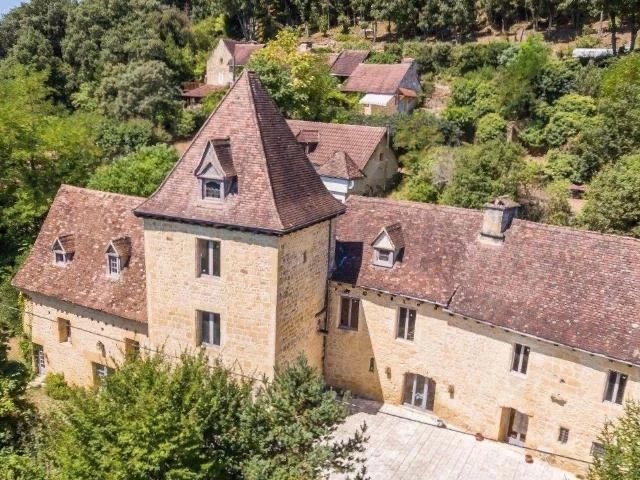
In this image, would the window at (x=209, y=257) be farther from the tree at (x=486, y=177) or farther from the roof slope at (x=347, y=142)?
the roof slope at (x=347, y=142)

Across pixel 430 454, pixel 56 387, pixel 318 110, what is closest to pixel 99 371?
pixel 56 387

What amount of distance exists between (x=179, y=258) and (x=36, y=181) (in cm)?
2415

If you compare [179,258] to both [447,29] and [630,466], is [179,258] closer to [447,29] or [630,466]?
[630,466]

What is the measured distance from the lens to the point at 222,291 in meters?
24.5

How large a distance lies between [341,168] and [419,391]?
22.5 meters

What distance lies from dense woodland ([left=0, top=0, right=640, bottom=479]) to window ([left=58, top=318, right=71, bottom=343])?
3199mm

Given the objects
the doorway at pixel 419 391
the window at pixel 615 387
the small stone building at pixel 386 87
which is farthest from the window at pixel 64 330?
the small stone building at pixel 386 87

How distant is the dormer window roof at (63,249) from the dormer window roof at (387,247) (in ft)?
53.7

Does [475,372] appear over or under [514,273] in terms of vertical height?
under

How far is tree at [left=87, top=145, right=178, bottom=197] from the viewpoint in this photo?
42312 millimetres

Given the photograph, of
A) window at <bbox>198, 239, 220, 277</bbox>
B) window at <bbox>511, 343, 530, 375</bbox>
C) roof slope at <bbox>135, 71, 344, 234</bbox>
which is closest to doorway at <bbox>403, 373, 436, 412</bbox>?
window at <bbox>511, 343, 530, 375</bbox>

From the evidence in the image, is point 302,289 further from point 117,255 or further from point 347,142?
point 347,142

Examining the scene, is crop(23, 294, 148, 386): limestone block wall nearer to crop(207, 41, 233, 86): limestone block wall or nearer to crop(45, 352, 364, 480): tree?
crop(45, 352, 364, 480): tree

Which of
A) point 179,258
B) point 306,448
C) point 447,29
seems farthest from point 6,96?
point 447,29
